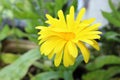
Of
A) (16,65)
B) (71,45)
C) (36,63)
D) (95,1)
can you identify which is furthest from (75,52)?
(95,1)

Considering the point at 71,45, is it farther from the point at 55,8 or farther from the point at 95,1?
the point at 95,1

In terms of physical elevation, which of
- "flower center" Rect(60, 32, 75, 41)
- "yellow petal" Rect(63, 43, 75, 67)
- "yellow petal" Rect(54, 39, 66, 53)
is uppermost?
"flower center" Rect(60, 32, 75, 41)

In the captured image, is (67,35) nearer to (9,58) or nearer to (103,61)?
(103,61)

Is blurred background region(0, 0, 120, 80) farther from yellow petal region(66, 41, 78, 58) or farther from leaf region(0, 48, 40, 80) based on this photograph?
yellow petal region(66, 41, 78, 58)

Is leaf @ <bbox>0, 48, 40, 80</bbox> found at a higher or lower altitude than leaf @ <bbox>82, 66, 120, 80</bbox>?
higher

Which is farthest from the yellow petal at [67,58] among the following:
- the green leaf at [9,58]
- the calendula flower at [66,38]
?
the green leaf at [9,58]

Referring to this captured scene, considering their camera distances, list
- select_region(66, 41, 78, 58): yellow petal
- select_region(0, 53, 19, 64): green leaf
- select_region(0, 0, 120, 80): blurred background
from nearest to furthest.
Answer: select_region(66, 41, 78, 58): yellow petal → select_region(0, 0, 120, 80): blurred background → select_region(0, 53, 19, 64): green leaf

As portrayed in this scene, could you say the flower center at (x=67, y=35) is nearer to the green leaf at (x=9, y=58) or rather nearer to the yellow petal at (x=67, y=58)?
the yellow petal at (x=67, y=58)

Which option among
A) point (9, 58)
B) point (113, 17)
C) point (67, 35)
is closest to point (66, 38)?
point (67, 35)

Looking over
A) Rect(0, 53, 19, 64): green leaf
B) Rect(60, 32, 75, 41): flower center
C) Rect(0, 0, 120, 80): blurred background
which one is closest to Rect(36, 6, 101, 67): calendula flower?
Rect(60, 32, 75, 41): flower center

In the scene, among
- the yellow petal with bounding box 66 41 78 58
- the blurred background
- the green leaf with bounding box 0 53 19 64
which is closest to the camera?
the yellow petal with bounding box 66 41 78 58
